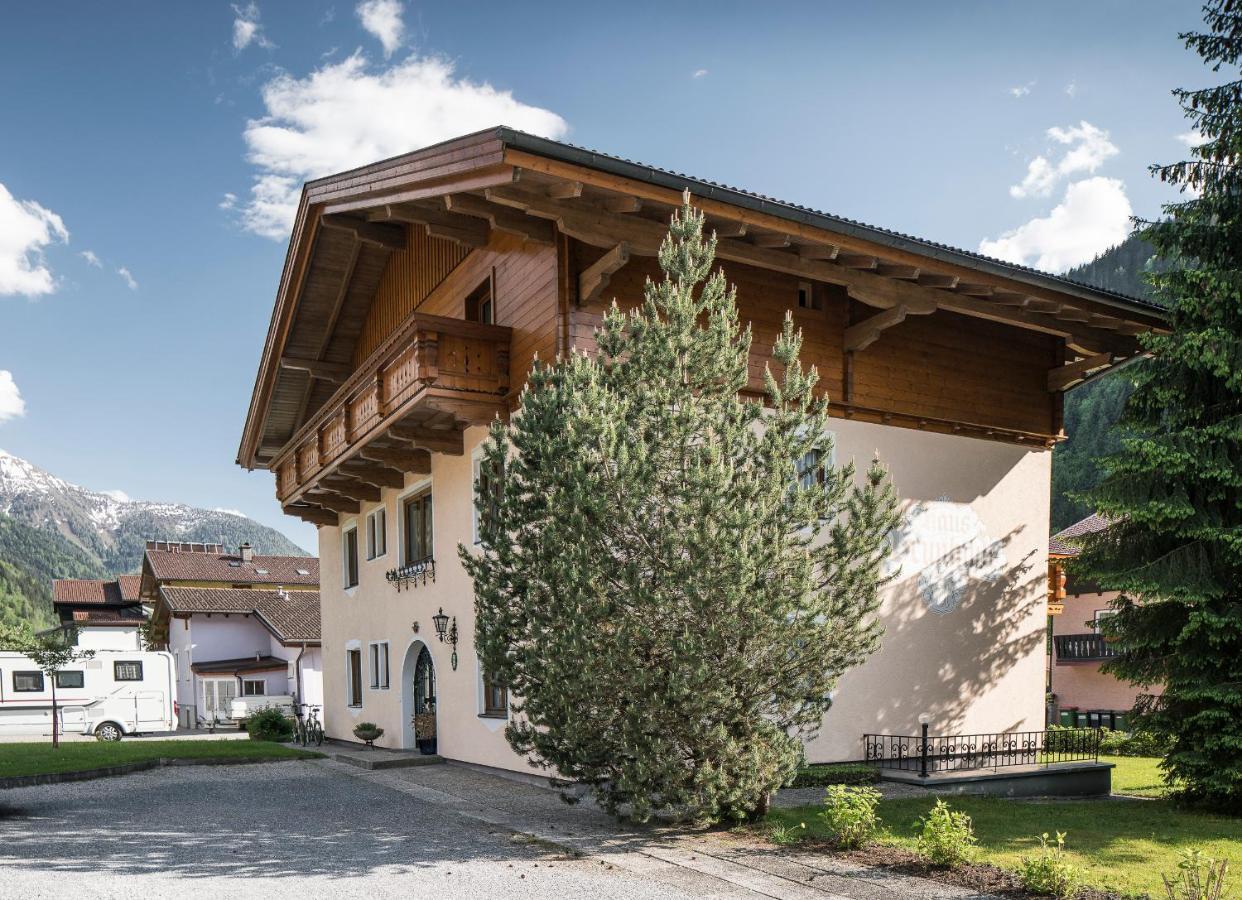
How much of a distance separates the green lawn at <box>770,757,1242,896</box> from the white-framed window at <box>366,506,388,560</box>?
12.1 metres

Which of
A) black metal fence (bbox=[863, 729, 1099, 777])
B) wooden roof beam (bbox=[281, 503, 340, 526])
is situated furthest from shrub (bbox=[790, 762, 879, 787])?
wooden roof beam (bbox=[281, 503, 340, 526])

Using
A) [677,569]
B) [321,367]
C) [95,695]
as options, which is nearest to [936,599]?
[677,569]

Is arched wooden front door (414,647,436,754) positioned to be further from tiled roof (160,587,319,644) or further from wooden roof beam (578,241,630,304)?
tiled roof (160,587,319,644)

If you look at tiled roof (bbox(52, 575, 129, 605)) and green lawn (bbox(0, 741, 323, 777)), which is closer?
green lawn (bbox(0, 741, 323, 777))

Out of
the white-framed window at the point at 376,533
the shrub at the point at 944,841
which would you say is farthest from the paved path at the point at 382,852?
the white-framed window at the point at 376,533

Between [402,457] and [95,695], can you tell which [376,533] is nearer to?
[402,457]

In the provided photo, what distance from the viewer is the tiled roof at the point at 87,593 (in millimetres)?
55531

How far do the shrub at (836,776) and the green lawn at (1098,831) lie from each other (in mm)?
1241

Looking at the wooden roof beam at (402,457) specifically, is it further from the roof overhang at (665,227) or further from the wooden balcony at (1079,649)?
the wooden balcony at (1079,649)

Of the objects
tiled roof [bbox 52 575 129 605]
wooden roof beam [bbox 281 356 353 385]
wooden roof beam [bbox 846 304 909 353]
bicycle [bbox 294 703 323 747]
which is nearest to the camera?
wooden roof beam [bbox 846 304 909 353]

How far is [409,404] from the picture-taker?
1441 centimetres

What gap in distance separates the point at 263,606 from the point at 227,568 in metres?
7.48

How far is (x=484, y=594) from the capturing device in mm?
10461

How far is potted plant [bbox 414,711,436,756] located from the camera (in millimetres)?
18734
